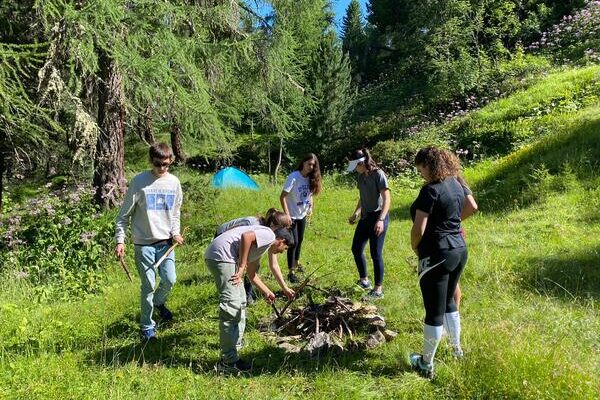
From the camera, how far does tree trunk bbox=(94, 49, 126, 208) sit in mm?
8696

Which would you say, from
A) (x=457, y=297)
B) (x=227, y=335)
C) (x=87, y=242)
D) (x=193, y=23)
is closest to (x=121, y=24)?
(x=193, y=23)

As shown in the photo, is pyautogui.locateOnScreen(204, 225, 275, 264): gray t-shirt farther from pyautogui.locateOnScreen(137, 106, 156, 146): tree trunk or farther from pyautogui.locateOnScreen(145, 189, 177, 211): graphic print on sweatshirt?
pyautogui.locateOnScreen(137, 106, 156, 146): tree trunk

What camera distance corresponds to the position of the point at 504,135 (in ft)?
49.6

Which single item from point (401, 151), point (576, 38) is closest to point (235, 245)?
point (401, 151)

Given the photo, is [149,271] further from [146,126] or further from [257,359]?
[146,126]

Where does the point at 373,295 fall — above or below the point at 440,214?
below

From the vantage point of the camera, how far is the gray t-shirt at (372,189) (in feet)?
18.1

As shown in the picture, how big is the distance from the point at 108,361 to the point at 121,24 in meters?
4.76

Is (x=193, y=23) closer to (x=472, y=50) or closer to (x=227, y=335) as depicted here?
(x=227, y=335)

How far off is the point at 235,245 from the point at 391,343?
165 centimetres

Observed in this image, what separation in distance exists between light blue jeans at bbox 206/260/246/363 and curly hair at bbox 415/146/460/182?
173 centimetres

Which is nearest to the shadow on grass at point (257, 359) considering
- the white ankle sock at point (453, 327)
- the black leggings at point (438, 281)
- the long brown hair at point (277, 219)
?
the white ankle sock at point (453, 327)

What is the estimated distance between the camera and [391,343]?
433 centimetres

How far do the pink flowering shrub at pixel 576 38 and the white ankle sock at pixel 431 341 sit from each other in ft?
64.7
